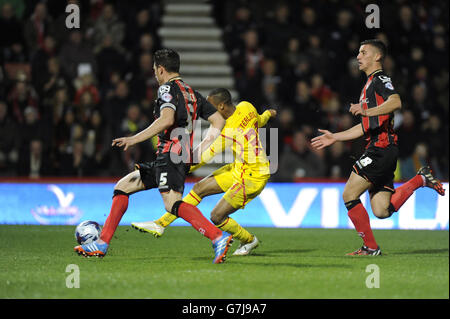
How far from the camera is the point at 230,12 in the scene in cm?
1786

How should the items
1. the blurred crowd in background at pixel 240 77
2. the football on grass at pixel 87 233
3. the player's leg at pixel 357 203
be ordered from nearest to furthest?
the football on grass at pixel 87 233 < the player's leg at pixel 357 203 < the blurred crowd in background at pixel 240 77

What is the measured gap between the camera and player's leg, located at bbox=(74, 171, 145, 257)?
7.74 m

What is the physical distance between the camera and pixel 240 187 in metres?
8.52

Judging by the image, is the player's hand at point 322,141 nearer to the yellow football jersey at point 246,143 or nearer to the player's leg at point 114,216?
the yellow football jersey at point 246,143

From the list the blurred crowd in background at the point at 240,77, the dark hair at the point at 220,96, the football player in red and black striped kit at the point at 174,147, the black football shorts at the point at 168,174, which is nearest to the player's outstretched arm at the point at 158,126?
the football player in red and black striped kit at the point at 174,147

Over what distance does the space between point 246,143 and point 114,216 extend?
1.70m

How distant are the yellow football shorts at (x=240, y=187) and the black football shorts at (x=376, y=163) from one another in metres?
1.03

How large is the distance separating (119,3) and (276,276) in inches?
445

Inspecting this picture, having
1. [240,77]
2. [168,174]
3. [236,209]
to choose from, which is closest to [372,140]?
[236,209]

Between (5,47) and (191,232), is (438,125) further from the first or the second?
(5,47)

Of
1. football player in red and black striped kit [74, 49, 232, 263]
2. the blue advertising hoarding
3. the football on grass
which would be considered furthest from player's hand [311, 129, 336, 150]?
the blue advertising hoarding

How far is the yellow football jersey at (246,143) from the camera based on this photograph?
8594 mm

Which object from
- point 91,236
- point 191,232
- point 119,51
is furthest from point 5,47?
point 91,236

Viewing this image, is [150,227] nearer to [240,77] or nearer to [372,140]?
[372,140]
